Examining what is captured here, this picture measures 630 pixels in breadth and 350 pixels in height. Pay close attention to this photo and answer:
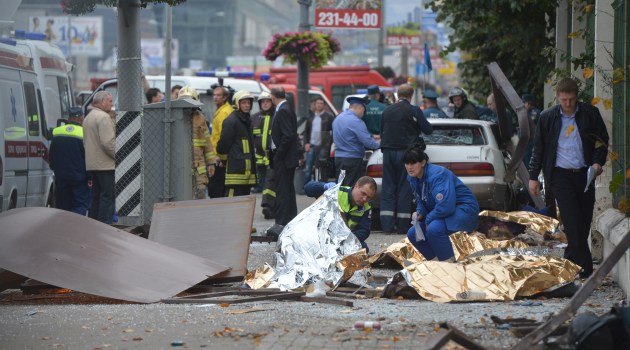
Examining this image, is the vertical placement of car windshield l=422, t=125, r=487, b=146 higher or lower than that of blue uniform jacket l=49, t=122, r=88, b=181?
higher

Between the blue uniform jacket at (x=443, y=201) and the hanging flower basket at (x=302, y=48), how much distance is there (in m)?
13.1

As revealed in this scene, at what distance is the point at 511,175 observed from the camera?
48.1 ft

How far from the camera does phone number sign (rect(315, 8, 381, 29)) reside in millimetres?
24969

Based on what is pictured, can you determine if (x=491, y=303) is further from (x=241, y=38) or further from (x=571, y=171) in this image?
(x=241, y=38)

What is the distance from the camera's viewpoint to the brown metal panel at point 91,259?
9094mm

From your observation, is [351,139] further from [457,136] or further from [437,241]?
[437,241]

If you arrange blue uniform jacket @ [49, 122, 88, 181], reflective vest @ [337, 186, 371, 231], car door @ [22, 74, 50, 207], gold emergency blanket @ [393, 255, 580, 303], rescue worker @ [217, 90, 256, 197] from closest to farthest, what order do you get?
gold emergency blanket @ [393, 255, 580, 303]
reflective vest @ [337, 186, 371, 231]
rescue worker @ [217, 90, 256, 197]
blue uniform jacket @ [49, 122, 88, 181]
car door @ [22, 74, 50, 207]

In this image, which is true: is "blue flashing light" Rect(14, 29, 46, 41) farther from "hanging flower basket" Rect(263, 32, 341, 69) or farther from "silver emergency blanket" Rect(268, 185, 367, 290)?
"silver emergency blanket" Rect(268, 185, 367, 290)

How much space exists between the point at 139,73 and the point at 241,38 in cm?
12044

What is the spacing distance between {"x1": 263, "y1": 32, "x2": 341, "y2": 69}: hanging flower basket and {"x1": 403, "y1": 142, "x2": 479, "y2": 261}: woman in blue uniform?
1314cm

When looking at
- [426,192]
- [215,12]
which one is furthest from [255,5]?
[426,192]

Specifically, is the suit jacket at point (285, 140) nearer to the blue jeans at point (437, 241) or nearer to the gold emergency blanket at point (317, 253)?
the gold emergency blanket at point (317, 253)

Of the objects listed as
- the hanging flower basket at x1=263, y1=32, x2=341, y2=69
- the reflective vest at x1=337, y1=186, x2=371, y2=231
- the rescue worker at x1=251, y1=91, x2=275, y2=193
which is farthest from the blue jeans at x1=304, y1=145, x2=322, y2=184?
the reflective vest at x1=337, y1=186, x2=371, y2=231

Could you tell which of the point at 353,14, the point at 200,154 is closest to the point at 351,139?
the point at 200,154
